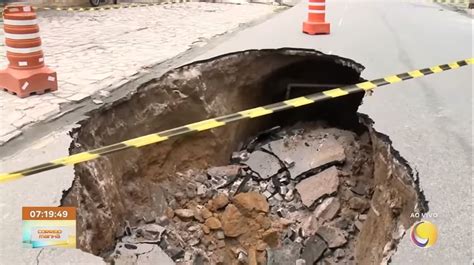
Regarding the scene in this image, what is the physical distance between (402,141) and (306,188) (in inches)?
60.1

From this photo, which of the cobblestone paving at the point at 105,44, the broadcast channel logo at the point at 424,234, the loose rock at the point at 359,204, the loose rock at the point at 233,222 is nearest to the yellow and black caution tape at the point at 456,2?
the cobblestone paving at the point at 105,44

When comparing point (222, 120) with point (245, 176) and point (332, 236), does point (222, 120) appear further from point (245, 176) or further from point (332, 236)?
point (245, 176)

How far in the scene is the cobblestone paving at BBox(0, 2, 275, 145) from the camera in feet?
16.1

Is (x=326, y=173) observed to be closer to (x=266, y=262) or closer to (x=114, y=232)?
(x=266, y=262)

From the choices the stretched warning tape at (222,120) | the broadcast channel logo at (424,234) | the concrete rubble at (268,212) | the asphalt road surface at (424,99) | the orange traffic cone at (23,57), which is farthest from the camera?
the orange traffic cone at (23,57)

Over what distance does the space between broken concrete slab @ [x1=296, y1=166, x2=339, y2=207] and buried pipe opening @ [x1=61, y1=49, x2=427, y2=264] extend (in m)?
0.02

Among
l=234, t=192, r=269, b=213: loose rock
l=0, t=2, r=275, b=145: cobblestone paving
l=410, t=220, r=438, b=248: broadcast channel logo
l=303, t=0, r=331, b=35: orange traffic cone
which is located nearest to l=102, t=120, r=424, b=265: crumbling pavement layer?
l=234, t=192, r=269, b=213: loose rock

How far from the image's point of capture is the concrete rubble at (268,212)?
13.9 ft

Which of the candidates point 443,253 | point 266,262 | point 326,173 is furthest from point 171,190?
point 443,253

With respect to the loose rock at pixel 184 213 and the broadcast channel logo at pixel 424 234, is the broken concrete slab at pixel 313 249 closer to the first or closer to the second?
the loose rock at pixel 184 213

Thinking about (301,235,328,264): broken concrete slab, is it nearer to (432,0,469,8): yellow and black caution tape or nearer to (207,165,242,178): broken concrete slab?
(207,165,242,178): broken concrete slab

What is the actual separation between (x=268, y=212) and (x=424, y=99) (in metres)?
1.98

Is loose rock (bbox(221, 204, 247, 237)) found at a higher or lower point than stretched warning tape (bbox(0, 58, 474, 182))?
lower

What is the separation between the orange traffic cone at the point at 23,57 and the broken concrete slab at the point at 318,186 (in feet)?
10.2
